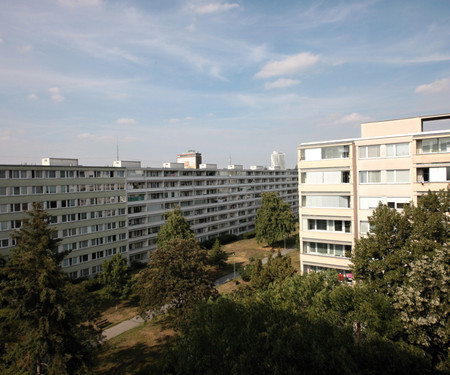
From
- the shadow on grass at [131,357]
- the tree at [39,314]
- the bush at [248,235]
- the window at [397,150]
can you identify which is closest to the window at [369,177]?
the window at [397,150]

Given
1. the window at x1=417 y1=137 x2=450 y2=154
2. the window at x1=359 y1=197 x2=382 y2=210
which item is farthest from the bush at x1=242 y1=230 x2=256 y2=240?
the window at x1=417 y1=137 x2=450 y2=154

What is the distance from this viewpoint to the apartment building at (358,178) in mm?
27859

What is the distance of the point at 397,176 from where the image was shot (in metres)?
29.1

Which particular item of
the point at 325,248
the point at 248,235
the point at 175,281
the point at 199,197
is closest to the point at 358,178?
the point at 325,248

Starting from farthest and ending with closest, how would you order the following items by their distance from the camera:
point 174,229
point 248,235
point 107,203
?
point 248,235 < point 107,203 < point 174,229

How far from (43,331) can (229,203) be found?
6289 cm

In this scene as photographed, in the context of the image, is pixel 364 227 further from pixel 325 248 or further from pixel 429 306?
pixel 429 306

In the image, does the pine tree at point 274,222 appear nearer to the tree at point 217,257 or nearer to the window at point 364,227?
the tree at point 217,257

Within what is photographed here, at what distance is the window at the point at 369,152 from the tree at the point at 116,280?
29.7m

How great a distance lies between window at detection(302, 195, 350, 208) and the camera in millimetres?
31328

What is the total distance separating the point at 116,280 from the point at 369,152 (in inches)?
1231

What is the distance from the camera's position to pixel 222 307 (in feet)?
49.8

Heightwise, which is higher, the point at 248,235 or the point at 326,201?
the point at 326,201

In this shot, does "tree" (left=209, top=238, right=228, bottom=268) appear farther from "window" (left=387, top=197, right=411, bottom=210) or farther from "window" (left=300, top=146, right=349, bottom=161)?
"window" (left=387, top=197, right=411, bottom=210)
